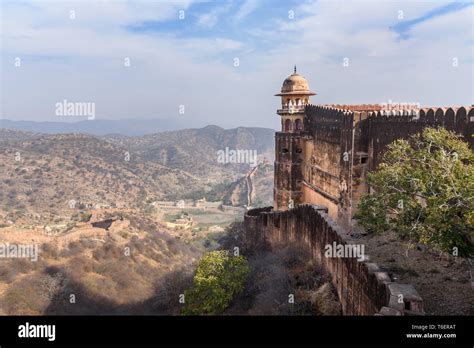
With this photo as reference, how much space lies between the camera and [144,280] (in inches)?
1124

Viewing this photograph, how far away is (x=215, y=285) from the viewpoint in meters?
14.6

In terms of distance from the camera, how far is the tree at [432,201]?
742 cm

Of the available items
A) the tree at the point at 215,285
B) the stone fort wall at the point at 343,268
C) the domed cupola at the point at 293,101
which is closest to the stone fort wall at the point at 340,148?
the domed cupola at the point at 293,101

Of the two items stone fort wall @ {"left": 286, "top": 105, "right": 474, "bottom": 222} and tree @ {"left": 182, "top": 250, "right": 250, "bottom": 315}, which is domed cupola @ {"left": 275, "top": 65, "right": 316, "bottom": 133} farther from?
tree @ {"left": 182, "top": 250, "right": 250, "bottom": 315}

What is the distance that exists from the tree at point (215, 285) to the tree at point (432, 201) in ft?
21.8

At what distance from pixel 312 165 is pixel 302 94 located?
4739 millimetres

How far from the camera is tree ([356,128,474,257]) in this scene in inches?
292

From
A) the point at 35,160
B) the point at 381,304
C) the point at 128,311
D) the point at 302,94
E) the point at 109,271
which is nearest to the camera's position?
the point at 381,304

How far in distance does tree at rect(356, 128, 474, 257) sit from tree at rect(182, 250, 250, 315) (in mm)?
6634

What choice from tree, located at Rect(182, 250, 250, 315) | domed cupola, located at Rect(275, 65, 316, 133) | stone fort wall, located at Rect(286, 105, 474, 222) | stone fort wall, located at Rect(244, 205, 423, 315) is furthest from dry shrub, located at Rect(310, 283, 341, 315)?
domed cupola, located at Rect(275, 65, 316, 133)

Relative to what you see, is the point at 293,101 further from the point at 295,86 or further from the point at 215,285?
the point at 215,285

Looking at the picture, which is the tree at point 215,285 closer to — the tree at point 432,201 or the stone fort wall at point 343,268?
the stone fort wall at point 343,268
